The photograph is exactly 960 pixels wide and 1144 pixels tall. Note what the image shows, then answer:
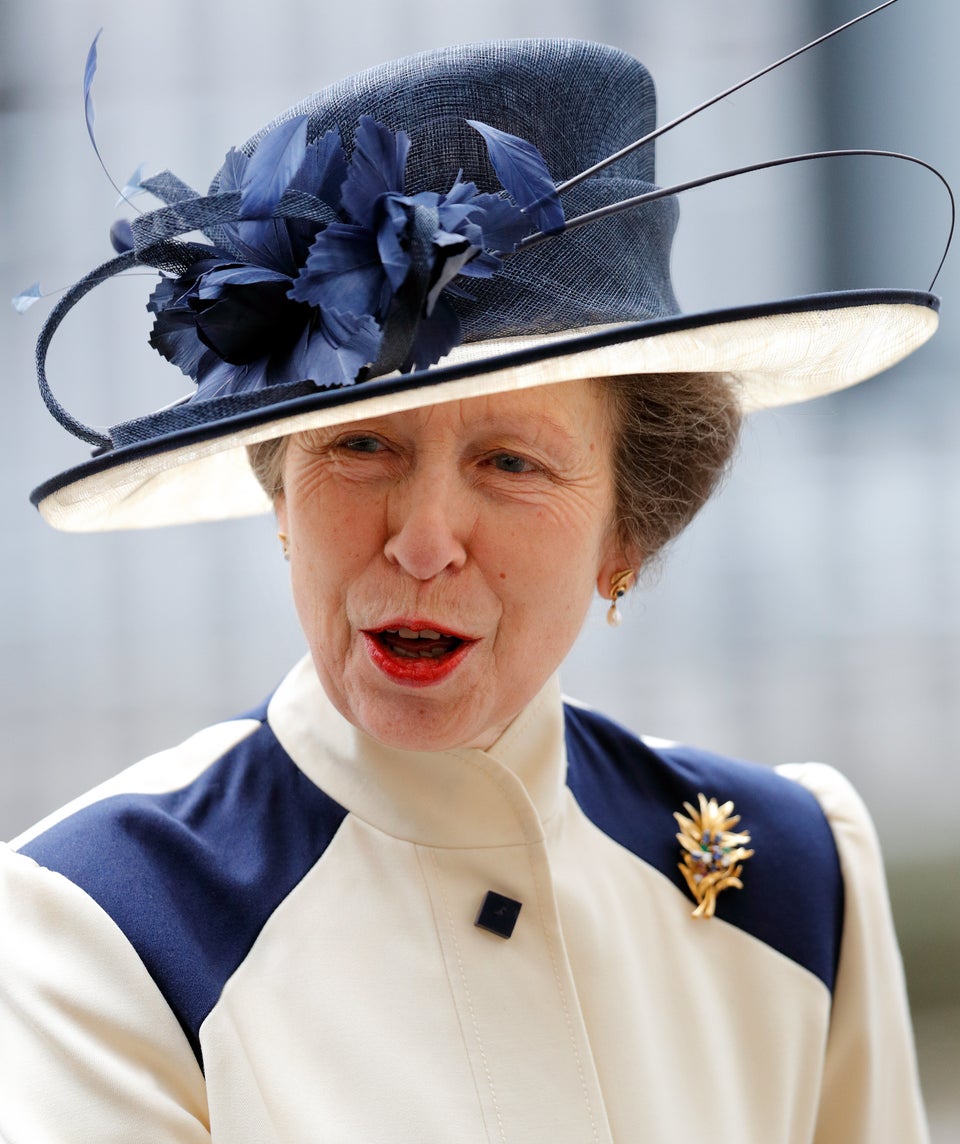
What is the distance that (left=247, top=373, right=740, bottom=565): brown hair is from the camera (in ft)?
4.64

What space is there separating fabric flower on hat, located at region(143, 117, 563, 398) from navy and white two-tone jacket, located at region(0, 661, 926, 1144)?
0.46m

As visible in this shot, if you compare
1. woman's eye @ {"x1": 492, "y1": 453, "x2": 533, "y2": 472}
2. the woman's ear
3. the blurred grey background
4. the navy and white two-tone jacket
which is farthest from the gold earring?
the blurred grey background

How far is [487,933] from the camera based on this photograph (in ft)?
4.40

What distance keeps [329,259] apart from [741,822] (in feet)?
3.01

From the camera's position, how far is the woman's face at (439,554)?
1230 millimetres

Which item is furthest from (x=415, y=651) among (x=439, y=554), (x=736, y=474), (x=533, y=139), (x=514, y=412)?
(x=736, y=474)

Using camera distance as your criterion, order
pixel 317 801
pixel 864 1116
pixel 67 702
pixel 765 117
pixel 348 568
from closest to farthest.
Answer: pixel 348 568
pixel 317 801
pixel 864 1116
pixel 67 702
pixel 765 117

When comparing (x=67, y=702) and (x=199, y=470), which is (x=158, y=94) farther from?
(x=199, y=470)

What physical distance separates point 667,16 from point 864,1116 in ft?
10.2

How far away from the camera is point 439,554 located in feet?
3.96

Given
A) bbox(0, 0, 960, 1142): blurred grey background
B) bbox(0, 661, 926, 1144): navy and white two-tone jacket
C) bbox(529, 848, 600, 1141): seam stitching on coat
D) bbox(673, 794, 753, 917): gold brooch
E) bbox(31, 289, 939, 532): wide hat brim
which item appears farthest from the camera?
bbox(0, 0, 960, 1142): blurred grey background

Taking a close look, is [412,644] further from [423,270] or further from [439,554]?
[423,270]

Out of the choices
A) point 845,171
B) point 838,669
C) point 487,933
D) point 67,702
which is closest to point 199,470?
point 487,933

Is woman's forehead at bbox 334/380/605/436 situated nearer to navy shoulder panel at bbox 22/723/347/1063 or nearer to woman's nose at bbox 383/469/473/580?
woman's nose at bbox 383/469/473/580
